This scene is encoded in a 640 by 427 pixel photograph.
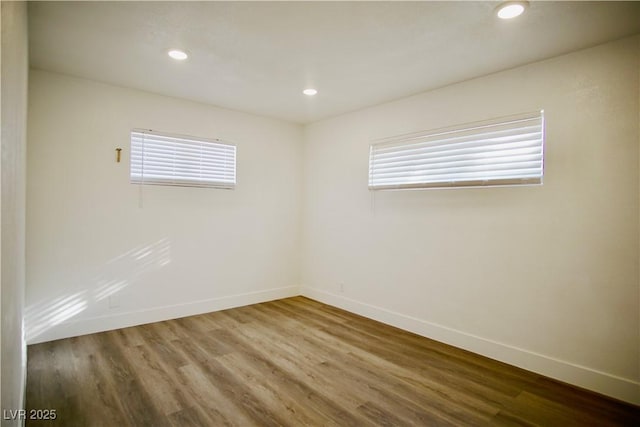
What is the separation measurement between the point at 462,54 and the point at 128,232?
12.1 feet

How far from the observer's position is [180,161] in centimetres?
402

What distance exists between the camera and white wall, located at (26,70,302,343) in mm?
3223

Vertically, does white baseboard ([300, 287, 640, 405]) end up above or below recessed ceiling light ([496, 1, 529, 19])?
below

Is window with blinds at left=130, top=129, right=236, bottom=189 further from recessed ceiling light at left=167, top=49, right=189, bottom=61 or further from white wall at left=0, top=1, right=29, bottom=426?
white wall at left=0, top=1, right=29, bottom=426

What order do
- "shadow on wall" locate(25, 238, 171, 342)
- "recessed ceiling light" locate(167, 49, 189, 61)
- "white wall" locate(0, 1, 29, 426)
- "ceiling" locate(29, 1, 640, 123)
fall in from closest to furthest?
"white wall" locate(0, 1, 29, 426) < "ceiling" locate(29, 1, 640, 123) < "recessed ceiling light" locate(167, 49, 189, 61) < "shadow on wall" locate(25, 238, 171, 342)

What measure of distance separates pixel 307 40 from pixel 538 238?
97.1 inches

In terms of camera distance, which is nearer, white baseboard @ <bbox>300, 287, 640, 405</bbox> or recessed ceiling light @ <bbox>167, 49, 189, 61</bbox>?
white baseboard @ <bbox>300, 287, 640, 405</bbox>

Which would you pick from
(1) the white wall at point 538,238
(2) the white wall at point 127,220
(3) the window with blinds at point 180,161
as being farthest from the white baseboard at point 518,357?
(3) the window with blinds at point 180,161

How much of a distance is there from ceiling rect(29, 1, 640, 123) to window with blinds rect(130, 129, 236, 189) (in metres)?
0.62

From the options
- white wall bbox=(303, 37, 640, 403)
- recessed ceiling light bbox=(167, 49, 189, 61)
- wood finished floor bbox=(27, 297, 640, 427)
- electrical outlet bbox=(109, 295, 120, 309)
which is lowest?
wood finished floor bbox=(27, 297, 640, 427)

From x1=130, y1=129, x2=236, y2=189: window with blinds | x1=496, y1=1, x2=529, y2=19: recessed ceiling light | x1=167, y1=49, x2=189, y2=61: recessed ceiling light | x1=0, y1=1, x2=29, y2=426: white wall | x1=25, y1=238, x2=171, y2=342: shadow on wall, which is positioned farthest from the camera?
x1=130, y1=129, x2=236, y2=189: window with blinds

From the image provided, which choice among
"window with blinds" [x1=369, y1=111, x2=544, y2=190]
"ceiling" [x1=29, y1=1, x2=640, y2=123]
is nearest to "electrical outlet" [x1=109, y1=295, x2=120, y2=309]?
"ceiling" [x1=29, y1=1, x2=640, y2=123]

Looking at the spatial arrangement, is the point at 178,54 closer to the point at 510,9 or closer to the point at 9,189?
the point at 9,189

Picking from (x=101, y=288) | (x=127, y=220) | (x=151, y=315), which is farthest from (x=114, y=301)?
(x=127, y=220)
